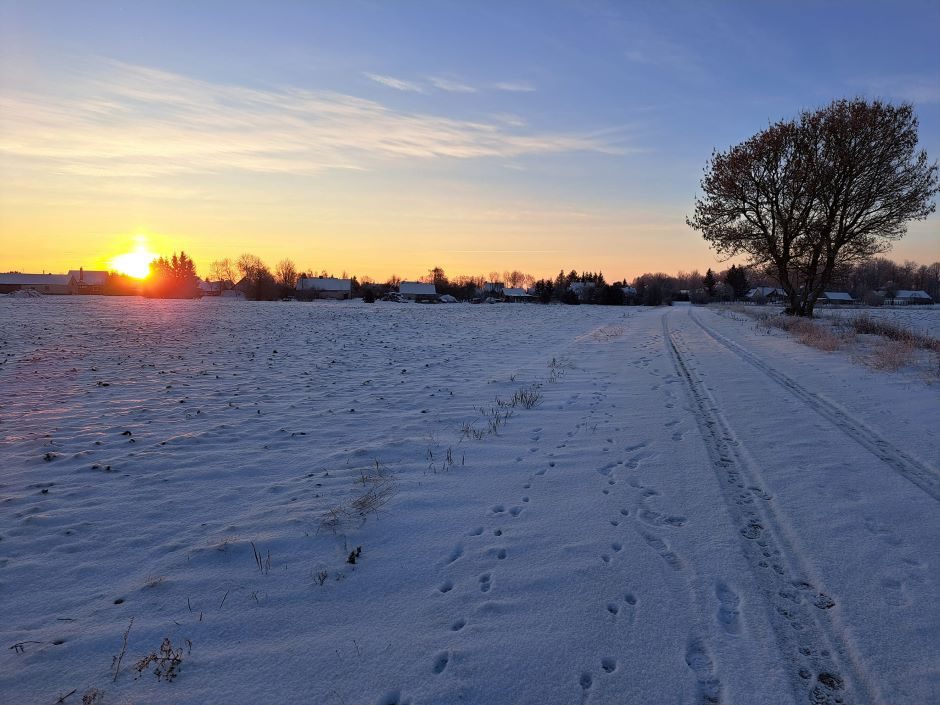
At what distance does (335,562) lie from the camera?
15.0 feet

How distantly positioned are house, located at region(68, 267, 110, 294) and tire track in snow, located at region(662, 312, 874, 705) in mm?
128202

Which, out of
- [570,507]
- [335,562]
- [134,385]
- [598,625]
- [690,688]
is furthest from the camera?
[134,385]

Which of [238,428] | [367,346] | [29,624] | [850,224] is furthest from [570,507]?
[850,224]

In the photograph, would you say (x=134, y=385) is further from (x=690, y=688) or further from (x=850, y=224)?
(x=850, y=224)

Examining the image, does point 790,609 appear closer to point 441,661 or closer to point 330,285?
point 441,661

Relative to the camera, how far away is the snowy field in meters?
3.24

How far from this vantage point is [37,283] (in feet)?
375

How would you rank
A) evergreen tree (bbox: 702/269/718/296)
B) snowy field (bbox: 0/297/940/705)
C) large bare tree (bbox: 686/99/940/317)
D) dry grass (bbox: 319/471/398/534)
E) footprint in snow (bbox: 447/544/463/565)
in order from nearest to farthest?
snowy field (bbox: 0/297/940/705)
footprint in snow (bbox: 447/544/463/565)
dry grass (bbox: 319/471/398/534)
large bare tree (bbox: 686/99/940/317)
evergreen tree (bbox: 702/269/718/296)

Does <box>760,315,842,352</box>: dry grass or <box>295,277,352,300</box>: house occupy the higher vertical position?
<box>295,277,352,300</box>: house

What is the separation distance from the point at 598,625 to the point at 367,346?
17.9m

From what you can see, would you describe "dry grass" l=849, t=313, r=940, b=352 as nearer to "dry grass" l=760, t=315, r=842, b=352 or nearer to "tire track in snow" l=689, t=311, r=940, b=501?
"dry grass" l=760, t=315, r=842, b=352

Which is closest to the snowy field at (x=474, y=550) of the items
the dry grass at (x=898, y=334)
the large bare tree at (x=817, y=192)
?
the dry grass at (x=898, y=334)

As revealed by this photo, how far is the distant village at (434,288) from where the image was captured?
337 feet

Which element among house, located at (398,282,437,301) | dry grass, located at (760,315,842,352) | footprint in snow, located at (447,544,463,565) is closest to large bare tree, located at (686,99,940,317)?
dry grass, located at (760,315,842,352)
